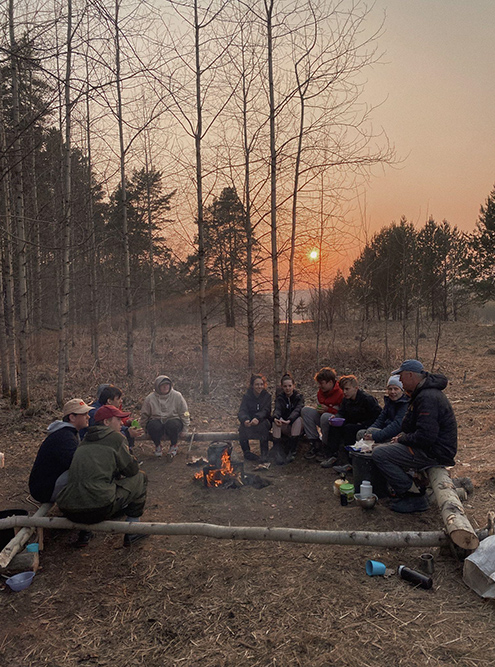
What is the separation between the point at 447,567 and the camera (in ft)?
11.5

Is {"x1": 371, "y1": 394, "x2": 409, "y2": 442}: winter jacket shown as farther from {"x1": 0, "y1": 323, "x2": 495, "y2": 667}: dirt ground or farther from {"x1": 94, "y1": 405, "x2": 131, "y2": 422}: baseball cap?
{"x1": 94, "y1": 405, "x2": 131, "y2": 422}: baseball cap

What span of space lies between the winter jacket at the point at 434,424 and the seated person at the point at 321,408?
2035mm

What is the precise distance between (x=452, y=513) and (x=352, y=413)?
2534 mm

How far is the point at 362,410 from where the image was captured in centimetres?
614

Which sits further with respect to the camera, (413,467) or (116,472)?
(413,467)

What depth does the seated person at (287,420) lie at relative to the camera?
6.56 meters

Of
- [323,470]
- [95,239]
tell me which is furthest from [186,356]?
[323,470]

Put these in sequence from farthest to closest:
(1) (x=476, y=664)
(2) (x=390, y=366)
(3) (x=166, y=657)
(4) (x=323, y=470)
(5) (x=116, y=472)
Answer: (2) (x=390, y=366) → (4) (x=323, y=470) → (5) (x=116, y=472) → (3) (x=166, y=657) → (1) (x=476, y=664)

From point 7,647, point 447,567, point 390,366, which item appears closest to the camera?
point 7,647

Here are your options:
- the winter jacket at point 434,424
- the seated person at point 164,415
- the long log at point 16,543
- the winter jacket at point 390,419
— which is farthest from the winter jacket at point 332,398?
the long log at point 16,543

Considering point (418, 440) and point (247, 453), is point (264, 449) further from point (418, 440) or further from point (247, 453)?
point (418, 440)

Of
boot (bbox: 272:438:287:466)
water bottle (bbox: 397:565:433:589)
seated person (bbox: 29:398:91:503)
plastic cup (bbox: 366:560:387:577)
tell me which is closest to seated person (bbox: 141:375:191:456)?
boot (bbox: 272:438:287:466)

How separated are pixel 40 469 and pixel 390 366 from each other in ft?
41.0

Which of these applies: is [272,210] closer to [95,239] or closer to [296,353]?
[296,353]
